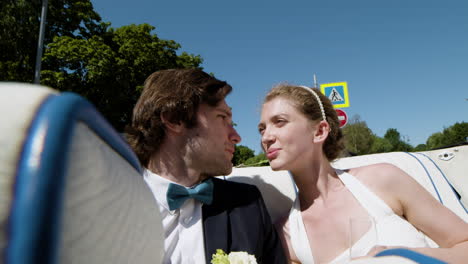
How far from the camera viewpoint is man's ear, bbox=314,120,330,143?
2.32 meters

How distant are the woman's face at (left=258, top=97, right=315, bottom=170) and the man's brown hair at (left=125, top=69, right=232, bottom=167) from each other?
19.4 inches

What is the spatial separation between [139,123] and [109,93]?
431 inches

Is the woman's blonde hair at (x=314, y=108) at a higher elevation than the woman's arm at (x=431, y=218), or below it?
higher

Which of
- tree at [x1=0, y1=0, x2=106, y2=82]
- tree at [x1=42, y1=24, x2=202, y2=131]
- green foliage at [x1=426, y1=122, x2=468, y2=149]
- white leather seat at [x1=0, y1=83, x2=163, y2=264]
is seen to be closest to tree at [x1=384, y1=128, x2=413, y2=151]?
green foliage at [x1=426, y1=122, x2=468, y2=149]

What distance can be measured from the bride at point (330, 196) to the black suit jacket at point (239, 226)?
0.32 meters

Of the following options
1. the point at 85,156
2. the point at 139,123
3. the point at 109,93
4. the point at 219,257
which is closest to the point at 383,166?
the point at 219,257

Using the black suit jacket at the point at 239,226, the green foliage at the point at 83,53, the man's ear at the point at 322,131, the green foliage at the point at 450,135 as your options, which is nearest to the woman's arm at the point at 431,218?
the man's ear at the point at 322,131

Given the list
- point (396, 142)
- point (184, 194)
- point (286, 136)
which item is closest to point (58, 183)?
point (184, 194)

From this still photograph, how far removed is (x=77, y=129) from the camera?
0.42 meters

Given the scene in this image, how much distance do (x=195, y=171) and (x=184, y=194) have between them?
307 mm

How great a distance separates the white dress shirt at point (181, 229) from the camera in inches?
63.1

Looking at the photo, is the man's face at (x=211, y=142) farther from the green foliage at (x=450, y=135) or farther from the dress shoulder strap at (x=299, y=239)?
the green foliage at (x=450, y=135)

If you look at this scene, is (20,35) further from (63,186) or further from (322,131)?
(63,186)

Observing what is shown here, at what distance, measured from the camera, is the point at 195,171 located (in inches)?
80.9
